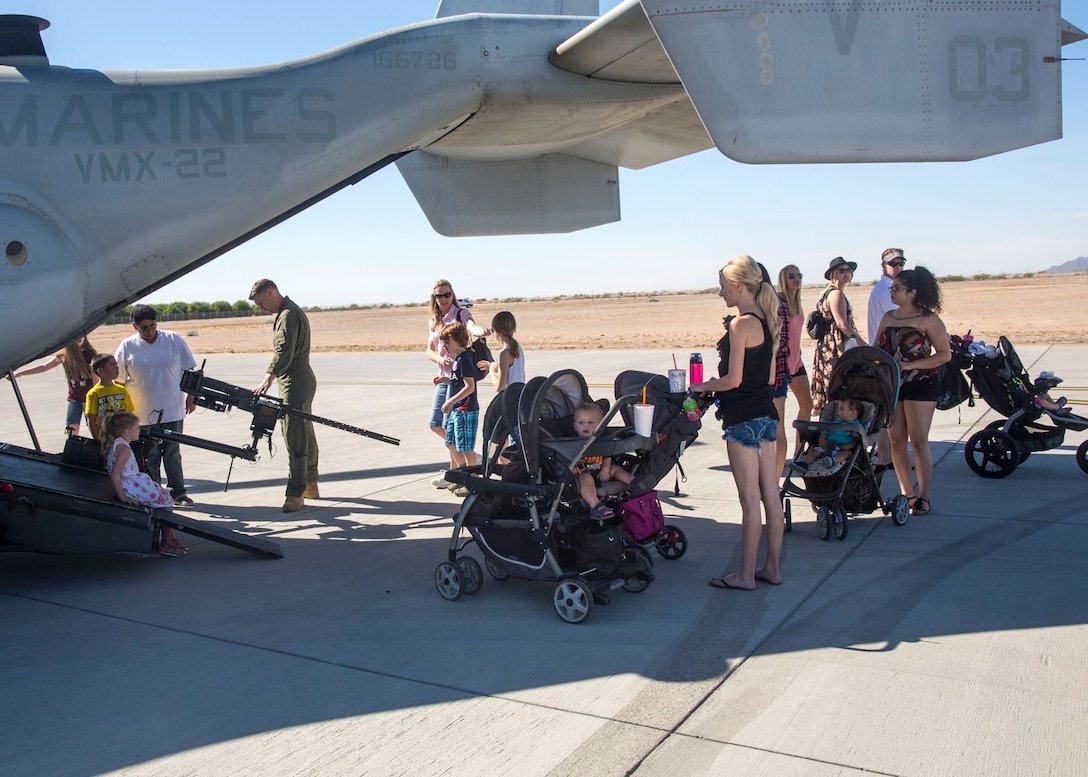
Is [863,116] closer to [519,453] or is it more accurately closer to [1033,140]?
[1033,140]

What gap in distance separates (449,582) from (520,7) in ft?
14.5

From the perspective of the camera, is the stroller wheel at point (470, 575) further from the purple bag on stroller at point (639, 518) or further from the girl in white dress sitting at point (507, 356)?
the girl in white dress sitting at point (507, 356)

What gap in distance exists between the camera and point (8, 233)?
17.4 ft

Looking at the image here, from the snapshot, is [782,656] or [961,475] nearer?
[782,656]

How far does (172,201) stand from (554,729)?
415cm

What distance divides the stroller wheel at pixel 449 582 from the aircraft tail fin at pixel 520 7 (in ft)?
14.1

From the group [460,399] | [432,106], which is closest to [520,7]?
[432,106]

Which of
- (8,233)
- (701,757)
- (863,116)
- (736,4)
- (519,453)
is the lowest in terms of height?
(701,757)

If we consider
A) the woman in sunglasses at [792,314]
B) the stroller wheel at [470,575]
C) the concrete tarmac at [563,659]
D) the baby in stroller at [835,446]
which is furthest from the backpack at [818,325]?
the stroller wheel at [470,575]

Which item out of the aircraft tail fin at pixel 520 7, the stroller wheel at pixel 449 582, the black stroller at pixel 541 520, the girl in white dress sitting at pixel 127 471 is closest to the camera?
the black stroller at pixel 541 520

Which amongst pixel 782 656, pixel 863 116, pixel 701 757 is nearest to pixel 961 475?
pixel 863 116

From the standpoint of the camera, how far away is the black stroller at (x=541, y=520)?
484 centimetres

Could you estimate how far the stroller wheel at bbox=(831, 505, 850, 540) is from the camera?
19.6ft

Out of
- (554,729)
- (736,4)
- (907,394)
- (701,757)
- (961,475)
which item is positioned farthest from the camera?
(961,475)
